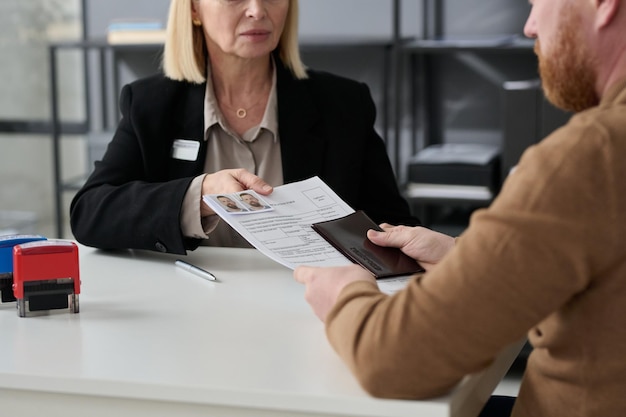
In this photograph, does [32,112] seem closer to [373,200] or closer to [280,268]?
[373,200]

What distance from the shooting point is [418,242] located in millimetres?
1587

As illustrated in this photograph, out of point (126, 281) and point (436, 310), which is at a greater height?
point (436, 310)

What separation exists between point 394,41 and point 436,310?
2.68 metres

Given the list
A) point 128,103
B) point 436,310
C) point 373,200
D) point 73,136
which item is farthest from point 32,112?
point 436,310

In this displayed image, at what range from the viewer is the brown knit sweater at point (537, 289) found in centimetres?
99

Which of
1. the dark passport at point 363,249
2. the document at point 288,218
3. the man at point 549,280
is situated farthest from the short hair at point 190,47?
the man at point 549,280

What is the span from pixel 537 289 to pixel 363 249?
0.62 metres

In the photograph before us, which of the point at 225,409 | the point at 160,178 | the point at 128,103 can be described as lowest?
the point at 225,409

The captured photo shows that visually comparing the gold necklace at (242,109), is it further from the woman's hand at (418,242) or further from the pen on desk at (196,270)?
the woman's hand at (418,242)

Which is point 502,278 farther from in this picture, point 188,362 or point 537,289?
point 188,362

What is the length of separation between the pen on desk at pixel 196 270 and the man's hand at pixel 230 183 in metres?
0.13

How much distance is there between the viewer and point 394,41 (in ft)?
11.8

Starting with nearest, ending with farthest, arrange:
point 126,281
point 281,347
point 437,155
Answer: point 281,347 < point 126,281 < point 437,155

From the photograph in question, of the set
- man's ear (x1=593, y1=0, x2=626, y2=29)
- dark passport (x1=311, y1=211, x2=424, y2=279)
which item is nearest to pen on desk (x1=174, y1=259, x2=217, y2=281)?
dark passport (x1=311, y1=211, x2=424, y2=279)
